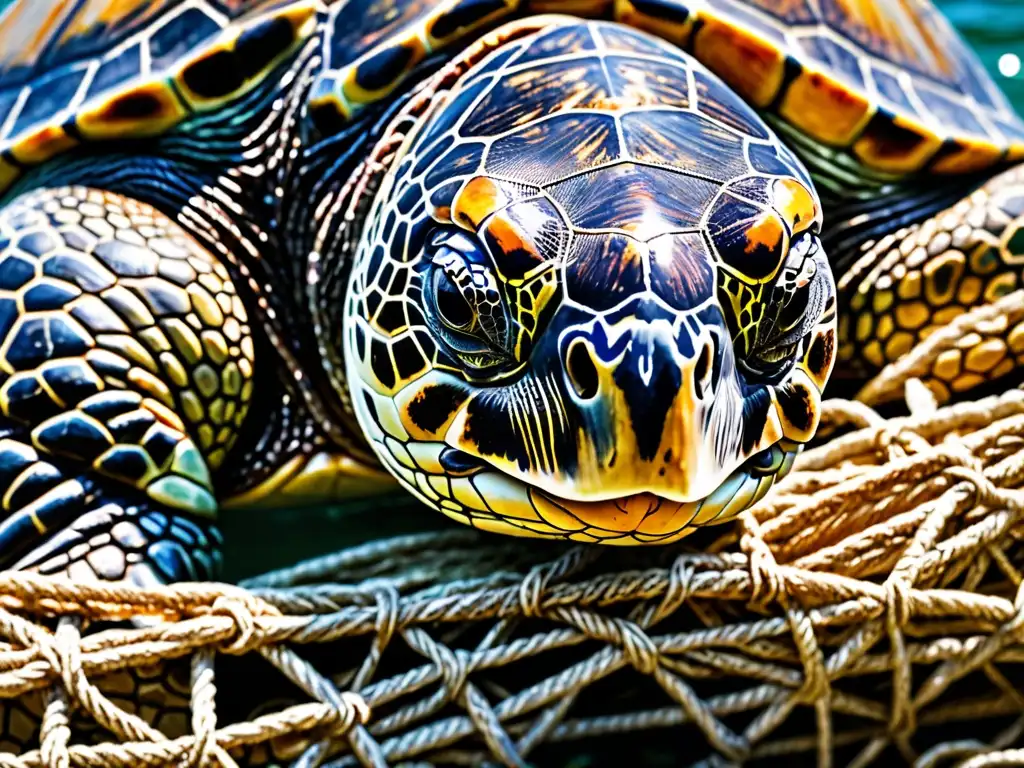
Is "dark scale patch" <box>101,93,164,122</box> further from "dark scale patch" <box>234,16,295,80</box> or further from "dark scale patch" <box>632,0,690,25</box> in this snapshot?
"dark scale patch" <box>632,0,690,25</box>

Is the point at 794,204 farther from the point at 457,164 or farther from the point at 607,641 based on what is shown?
the point at 607,641

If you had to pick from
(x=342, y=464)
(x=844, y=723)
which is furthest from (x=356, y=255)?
(x=844, y=723)

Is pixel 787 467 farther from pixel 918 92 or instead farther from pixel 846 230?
pixel 918 92

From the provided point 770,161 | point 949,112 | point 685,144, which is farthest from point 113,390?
point 949,112

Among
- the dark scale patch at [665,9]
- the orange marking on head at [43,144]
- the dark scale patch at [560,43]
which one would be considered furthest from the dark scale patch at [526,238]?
the orange marking on head at [43,144]

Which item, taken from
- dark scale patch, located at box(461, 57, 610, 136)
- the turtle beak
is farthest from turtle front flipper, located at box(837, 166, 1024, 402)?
the turtle beak
